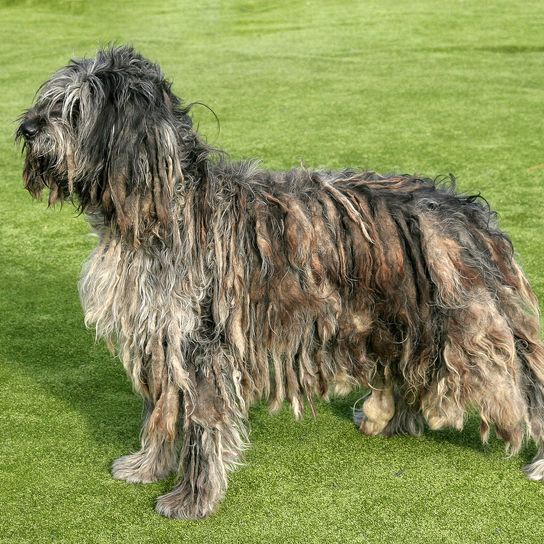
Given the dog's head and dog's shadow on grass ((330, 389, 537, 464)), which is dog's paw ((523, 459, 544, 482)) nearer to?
dog's shadow on grass ((330, 389, 537, 464))

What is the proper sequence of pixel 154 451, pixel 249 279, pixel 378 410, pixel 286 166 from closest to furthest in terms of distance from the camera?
pixel 249 279 < pixel 154 451 < pixel 378 410 < pixel 286 166

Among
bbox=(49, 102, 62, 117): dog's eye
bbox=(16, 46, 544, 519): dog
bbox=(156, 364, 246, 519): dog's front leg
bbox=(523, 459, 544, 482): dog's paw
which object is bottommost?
bbox=(523, 459, 544, 482): dog's paw

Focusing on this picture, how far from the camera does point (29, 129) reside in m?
3.43

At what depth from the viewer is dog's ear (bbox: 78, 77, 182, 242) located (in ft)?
11.0

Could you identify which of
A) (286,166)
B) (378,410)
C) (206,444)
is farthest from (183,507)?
(286,166)

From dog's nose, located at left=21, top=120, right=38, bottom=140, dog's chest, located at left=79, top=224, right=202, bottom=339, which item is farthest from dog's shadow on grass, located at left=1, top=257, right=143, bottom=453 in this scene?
dog's nose, located at left=21, top=120, right=38, bottom=140

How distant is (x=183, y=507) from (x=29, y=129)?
1467 mm

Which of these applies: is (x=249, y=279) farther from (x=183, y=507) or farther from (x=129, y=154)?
(x=183, y=507)

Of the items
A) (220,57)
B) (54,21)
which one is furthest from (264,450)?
(54,21)

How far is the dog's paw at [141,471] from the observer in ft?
12.8

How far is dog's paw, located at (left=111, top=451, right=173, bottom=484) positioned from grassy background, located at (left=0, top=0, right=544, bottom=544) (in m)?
0.04

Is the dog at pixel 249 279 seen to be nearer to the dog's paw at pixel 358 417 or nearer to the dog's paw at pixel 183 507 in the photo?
the dog's paw at pixel 183 507

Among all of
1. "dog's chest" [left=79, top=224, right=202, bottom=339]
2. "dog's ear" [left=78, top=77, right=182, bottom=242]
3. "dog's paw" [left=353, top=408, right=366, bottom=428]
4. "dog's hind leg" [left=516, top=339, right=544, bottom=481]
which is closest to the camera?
"dog's ear" [left=78, top=77, right=182, bottom=242]

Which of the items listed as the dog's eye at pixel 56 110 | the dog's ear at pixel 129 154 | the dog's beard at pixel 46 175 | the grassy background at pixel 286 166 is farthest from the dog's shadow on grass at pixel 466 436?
the dog's eye at pixel 56 110
